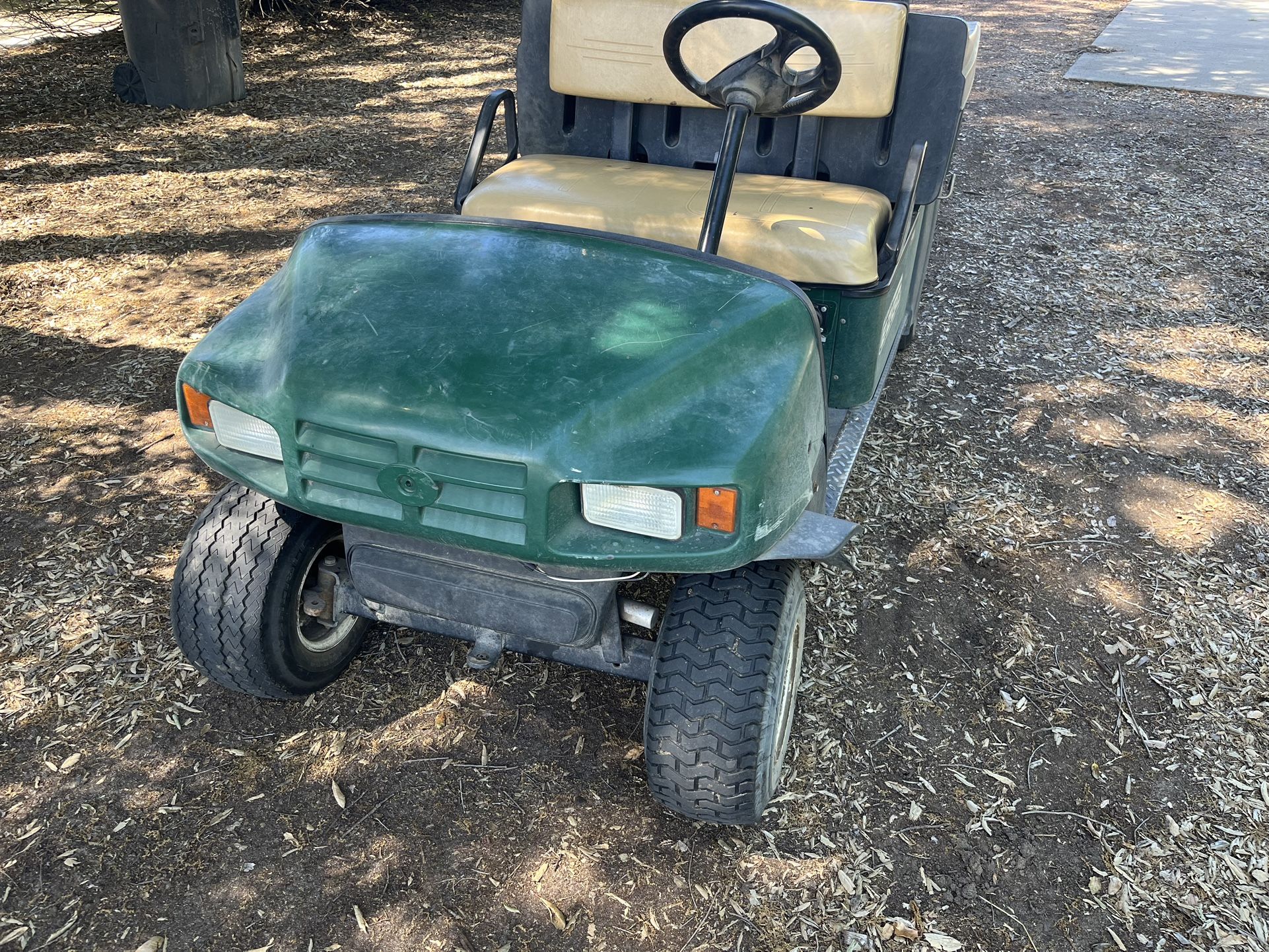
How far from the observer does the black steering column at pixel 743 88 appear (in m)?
2.45

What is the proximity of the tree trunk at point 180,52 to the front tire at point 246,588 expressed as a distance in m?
5.33

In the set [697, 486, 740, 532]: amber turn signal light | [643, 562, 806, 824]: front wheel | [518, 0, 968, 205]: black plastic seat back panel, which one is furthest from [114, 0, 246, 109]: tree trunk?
[697, 486, 740, 532]: amber turn signal light

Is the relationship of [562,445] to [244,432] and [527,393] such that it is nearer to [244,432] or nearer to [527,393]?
[527,393]

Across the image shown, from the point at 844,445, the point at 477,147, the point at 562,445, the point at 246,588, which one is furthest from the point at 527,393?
the point at 477,147

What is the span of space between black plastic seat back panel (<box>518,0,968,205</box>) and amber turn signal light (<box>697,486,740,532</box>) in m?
1.81

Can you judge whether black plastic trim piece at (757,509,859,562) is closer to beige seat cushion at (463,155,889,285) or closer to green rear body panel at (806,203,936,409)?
green rear body panel at (806,203,936,409)

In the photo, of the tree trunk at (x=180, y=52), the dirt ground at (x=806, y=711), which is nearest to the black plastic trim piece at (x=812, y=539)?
the dirt ground at (x=806, y=711)

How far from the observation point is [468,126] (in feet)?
22.2

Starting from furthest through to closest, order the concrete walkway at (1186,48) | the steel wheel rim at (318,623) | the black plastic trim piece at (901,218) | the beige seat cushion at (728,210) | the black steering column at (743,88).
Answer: the concrete walkway at (1186,48) → the black plastic trim piece at (901,218) → the beige seat cushion at (728,210) → the black steering column at (743,88) → the steel wheel rim at (318,623)

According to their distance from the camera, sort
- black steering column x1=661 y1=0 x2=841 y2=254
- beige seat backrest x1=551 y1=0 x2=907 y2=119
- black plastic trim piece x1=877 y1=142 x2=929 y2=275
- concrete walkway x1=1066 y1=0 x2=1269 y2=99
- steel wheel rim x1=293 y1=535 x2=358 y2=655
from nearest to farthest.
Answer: steel wheel rim x1=293 y1=535 x2=358 y2=655
black steering column x1=661 y1=0 x2=841 y2=254
black plastic trim piece x1=877 y1=142 x2=929 y2=275
beige seat backrest x1=551 y1=0 x2=907 y2=119
concrete walkway x1=1066 y1=0 x2=1269 y2=99

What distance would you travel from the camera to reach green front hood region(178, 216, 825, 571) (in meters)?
1.68

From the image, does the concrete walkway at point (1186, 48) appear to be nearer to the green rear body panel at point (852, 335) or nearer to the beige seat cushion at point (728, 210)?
the beige seat cushion at point (728, 210)

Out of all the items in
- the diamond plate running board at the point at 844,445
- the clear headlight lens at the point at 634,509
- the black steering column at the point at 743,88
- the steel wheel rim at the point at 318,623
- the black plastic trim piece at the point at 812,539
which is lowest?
the steel wheel rim at the point at 318,623

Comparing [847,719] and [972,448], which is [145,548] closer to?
[847,719]
